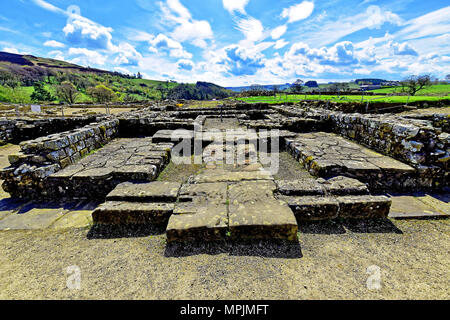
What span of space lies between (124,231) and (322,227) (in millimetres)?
2844

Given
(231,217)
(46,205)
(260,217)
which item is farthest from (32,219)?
(260,217)

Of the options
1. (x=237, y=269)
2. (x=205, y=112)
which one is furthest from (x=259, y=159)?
(x=205, y=112)

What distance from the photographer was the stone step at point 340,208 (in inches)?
108

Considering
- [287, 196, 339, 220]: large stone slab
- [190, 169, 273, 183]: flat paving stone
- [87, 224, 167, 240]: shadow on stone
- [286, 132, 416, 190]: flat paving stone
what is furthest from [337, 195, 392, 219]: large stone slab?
A: [87, 224, 167, 240]: shadow on stone

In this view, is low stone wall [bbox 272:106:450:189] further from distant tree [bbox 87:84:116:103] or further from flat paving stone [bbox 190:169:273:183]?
distant tree [bbox 87:84:116:103]

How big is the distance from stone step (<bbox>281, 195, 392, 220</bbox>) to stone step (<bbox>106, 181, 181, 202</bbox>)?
1854mm

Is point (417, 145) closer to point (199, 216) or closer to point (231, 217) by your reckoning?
point (231, 217)

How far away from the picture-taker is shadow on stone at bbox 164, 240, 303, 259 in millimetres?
2266

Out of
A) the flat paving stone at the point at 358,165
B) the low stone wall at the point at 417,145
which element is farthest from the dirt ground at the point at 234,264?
the low stone wall at the point at 417,145

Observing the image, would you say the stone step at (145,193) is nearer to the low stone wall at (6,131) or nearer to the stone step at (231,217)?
the stone step at (231,217)

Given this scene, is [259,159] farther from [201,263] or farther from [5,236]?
[5,236]
